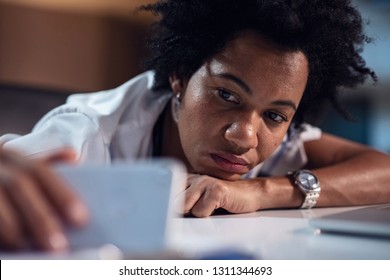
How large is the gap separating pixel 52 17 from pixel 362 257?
6.61ft

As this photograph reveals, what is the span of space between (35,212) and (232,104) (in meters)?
0.45

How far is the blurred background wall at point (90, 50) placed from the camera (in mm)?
2125

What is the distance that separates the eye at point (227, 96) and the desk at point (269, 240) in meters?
0.16

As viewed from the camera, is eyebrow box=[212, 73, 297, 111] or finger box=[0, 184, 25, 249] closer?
finger box=[0, 184, 25, 249]

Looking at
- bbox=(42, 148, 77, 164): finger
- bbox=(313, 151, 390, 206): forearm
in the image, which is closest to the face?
bbox=(313, 151, 390, 206): forearm

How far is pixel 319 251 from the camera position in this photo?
438 mm

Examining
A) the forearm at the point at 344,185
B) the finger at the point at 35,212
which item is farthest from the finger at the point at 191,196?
the finger at the point at 35,212

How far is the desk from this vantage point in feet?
1.37

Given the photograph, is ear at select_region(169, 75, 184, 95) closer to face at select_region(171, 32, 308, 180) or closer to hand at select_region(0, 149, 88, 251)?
face at select_region(171, 32, 308, 180)

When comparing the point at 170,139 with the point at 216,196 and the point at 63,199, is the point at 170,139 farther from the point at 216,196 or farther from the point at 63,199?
the point at 63,199

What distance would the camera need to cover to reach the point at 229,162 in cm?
72

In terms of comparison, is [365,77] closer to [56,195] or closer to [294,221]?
[294,221]

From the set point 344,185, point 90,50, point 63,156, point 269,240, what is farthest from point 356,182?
point 90,50

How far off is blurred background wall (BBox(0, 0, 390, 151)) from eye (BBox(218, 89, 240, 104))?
51.2 inches
